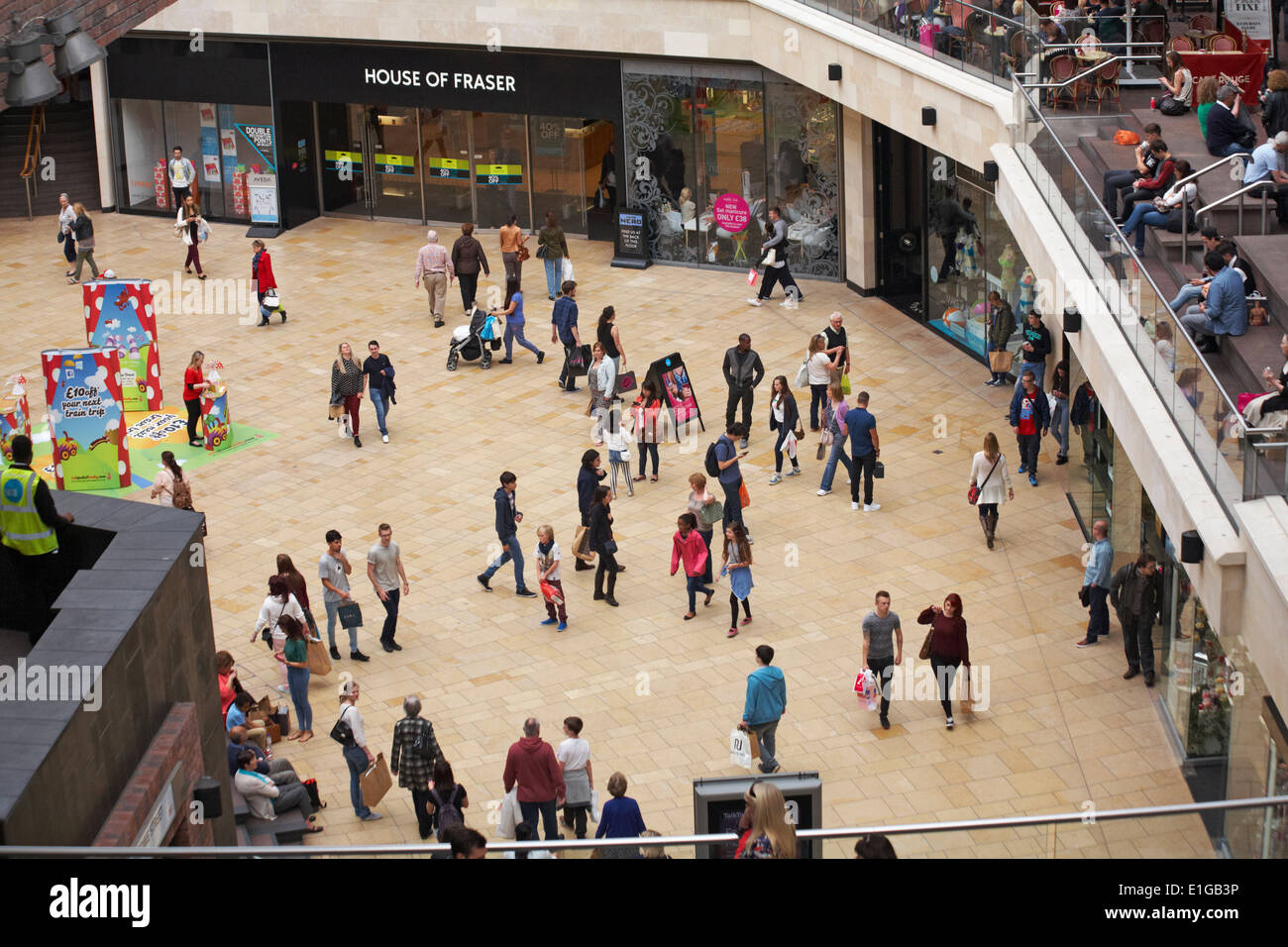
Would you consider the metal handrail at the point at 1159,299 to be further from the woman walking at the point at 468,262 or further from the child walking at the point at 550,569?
the woman walking at the point at 468,262

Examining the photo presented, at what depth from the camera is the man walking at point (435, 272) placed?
87.8ft

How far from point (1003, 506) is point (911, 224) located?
28.9ft

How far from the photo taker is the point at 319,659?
16453 millimetres

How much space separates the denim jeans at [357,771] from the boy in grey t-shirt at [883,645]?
4525 millimetres

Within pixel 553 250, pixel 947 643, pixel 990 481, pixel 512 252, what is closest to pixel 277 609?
pixel 947 643

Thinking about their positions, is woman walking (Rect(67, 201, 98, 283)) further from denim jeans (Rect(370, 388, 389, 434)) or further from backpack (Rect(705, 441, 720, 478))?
backpack (Rect(705, 441, 720, 478))

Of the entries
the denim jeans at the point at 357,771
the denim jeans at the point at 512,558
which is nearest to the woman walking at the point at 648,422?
the denim jeans at the point at 512,558

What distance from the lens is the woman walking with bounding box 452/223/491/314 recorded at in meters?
26.9

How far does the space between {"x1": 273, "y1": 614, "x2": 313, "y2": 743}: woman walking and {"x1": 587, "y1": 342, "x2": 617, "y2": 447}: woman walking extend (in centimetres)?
638

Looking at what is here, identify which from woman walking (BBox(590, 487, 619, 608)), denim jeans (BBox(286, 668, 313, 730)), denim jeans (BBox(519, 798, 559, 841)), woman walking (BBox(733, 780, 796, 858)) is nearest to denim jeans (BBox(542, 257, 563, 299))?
woman walking (BBox(590, 487, 619, 608))

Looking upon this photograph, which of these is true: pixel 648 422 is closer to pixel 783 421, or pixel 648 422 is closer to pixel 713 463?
pixel 783 421

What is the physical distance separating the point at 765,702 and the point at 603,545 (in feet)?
13.2

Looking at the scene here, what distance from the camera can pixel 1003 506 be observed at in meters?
20.2
